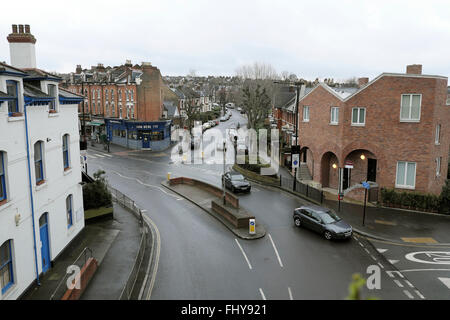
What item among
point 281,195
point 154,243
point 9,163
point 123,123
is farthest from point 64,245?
point 123,123

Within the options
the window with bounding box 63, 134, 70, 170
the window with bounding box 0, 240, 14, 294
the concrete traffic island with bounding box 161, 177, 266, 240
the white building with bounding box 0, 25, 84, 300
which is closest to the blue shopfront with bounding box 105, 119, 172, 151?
the concrete traffic island with bounding box 161, 177, 266, 240

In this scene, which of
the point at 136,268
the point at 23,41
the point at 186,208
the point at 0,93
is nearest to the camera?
the point at 0,93

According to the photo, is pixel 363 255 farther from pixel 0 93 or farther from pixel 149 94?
pixel 149 94

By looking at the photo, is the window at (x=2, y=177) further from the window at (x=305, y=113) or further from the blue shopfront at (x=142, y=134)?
the blue shopfront at (x=142, y=134)

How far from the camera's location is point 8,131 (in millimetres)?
11898

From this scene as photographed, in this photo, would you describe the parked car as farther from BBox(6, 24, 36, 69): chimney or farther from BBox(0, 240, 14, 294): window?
BBox(0, 240, 14, 294): window

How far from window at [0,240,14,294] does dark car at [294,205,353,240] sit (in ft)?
47.3

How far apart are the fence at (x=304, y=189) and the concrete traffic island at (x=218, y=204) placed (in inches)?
250

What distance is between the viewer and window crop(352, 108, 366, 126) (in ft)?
85.3

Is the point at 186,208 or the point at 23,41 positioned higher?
the point at 23,41

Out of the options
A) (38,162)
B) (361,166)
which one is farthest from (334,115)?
(38,162)

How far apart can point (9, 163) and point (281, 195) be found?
20228 millimetres

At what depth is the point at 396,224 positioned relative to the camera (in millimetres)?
21156

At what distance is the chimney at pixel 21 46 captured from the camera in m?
16.0
